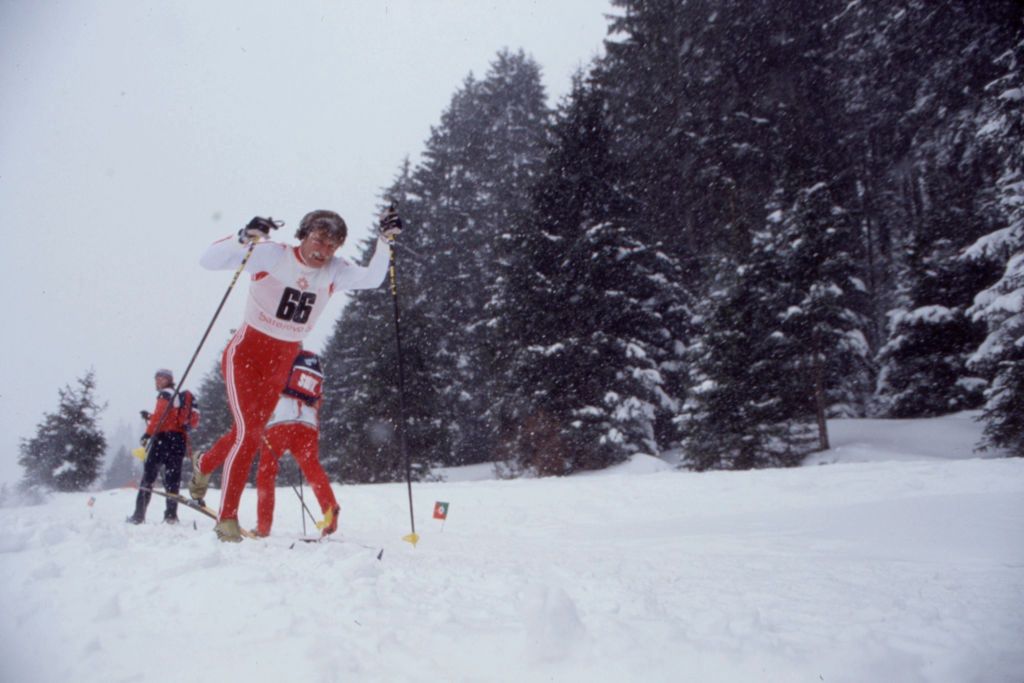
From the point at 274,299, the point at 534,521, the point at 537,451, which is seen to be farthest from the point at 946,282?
the point at 274,299

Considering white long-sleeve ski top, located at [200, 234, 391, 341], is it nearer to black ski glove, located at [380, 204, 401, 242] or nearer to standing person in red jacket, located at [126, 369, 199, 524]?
black ski glove, located at [380, 204, 401, 242]

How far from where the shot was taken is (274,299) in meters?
3.79

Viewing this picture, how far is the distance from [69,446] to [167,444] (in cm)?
2058

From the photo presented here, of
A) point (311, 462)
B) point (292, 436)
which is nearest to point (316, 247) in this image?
point (292, 436)

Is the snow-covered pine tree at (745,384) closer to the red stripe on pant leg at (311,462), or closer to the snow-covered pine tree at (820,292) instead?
the snow-covered pine tree at (820,292)

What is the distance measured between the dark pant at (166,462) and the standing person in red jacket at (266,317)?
8.17ft

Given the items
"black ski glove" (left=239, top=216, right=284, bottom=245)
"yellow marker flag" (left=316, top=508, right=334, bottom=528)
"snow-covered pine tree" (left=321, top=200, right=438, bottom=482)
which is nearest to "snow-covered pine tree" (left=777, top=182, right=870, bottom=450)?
"snow-covered pine tree" (left=321, top=200, right=438, bottom=482)

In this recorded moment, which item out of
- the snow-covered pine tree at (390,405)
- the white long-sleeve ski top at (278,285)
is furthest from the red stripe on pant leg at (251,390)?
the snow-covered pine tree at (390,405)

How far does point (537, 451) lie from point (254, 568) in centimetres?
1110

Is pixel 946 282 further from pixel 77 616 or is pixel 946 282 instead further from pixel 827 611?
pixel 77 616

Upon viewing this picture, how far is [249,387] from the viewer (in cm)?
379

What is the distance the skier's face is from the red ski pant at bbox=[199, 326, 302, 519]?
0.63 m

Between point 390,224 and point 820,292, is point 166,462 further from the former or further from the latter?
point 820,292

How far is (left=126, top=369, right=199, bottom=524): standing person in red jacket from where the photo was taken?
18.5 feet
